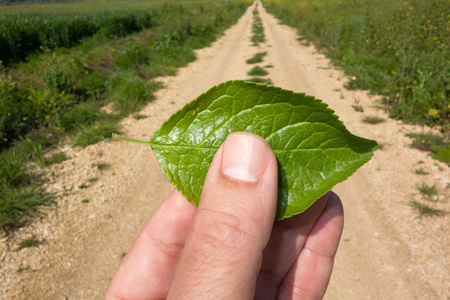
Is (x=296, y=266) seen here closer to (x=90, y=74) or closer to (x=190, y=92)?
(x=190, y=92)

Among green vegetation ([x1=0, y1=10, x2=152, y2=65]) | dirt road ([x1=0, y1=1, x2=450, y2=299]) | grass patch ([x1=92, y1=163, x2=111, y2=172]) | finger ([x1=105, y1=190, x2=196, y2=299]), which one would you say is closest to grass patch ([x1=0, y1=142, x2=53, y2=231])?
dirt road ([x1=0, y1=1, x2=450, y2=299])

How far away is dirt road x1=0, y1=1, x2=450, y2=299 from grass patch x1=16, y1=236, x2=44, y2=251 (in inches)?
2.3

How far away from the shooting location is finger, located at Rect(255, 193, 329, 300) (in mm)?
1923

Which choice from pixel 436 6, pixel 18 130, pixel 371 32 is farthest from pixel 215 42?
pixel 18 130

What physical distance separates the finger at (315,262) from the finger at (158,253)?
785mm

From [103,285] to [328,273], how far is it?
99.2 inches

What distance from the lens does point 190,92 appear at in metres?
8.14

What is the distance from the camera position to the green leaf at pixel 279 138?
120cm

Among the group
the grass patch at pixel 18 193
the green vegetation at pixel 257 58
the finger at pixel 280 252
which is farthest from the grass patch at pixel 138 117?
the green vegetation at pixel 257 58

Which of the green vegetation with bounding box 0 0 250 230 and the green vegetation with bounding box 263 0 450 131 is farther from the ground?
the green vegetation with bounding box 263 0 450 131

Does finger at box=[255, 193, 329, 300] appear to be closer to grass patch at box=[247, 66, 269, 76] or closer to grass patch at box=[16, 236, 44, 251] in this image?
grass patch at box=[16, 236, 44, 251]

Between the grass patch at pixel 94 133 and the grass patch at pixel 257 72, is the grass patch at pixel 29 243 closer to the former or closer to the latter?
the grass patch at pixel 94 133

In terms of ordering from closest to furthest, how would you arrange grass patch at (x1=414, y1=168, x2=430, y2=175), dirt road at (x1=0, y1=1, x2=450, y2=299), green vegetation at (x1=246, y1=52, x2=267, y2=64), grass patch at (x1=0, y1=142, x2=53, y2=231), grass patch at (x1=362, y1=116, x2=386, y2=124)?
dirt road at (x1=0, y1=1, x2=450, y2=299) → grass patch at (x1=0, y1=142, x2=53, y2=231) → grass patch at (x1=414, y1=168, x2=430, y2=175) → grass patch at (x1=362, y1=116, x2=386, y2=124) → green vegetation at (x1=246, y1=52, x2=267, y2=64)

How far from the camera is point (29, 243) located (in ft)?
11.6
